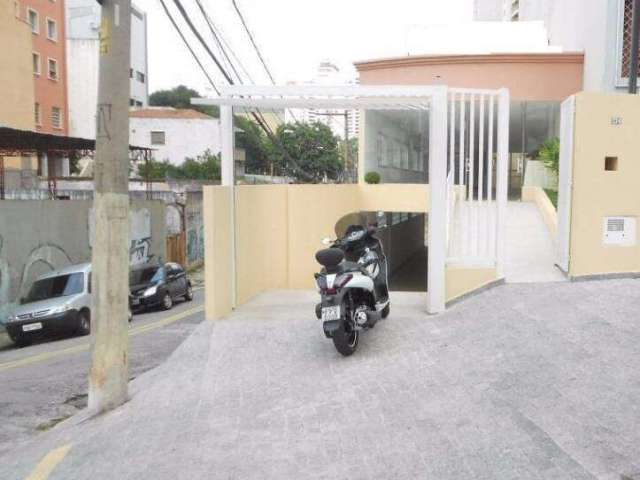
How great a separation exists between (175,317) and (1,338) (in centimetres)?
401

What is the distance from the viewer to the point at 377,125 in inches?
810

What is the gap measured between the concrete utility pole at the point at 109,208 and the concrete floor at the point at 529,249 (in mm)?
4640

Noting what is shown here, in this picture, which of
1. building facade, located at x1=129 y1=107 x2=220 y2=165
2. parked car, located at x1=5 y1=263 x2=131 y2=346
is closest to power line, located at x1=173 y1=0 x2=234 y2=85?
parked car, located at x1=5 y1=263 x2=131 y2=346

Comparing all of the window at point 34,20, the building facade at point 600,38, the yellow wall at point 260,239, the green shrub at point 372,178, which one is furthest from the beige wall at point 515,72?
the window at point 34,20

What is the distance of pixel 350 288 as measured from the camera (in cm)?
651

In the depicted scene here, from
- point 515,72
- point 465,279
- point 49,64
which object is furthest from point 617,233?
point 49,64

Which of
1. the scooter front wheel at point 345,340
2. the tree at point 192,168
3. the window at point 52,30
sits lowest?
the scooter front wheel at point 345,340

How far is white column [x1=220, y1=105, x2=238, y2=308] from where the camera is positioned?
8414mm

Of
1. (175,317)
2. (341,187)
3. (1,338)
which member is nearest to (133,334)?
(175,317)

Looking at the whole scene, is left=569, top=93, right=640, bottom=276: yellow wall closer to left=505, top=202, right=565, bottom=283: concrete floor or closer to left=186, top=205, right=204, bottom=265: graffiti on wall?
left=505, top=202, right=565, bottom=283: concrete floor

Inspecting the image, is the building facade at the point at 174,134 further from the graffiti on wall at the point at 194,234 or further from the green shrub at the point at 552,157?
the green shrub at the point at 552,157

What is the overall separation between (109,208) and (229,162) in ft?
9.08

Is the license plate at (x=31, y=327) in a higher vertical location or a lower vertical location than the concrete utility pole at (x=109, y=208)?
lower

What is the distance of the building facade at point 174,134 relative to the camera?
2068 inches
